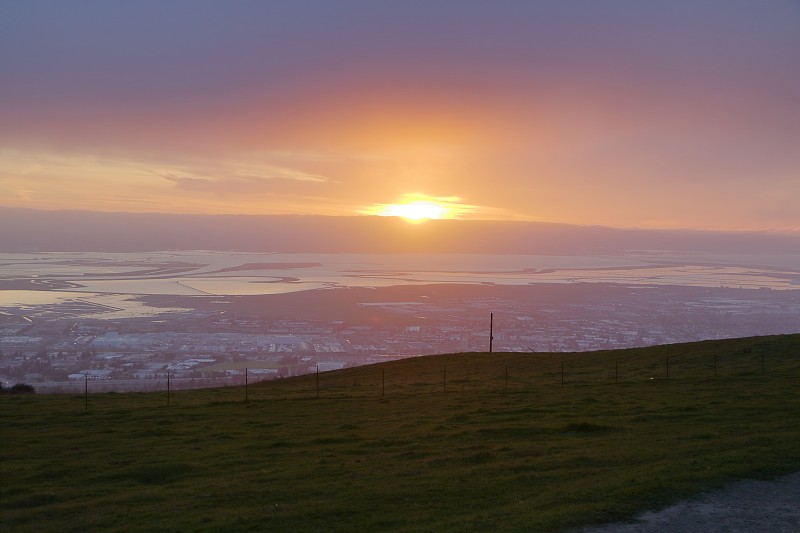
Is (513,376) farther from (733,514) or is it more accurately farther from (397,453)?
(733,514)

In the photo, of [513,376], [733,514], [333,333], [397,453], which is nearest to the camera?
[733,514]

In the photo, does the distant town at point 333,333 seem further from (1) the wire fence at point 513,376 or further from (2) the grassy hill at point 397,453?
(2) the grassy hill at point 397,453

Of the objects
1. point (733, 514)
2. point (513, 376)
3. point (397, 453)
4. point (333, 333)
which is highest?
point (733, 514)

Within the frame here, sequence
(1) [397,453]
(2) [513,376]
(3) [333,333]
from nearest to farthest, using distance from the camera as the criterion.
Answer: (1) [397,453] < (2) [513,376] < (3) [333,333]

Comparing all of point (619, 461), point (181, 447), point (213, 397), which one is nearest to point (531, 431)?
point (619, 461)

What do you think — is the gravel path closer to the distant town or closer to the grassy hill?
the grassy hill

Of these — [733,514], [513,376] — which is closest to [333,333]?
[513,376]
